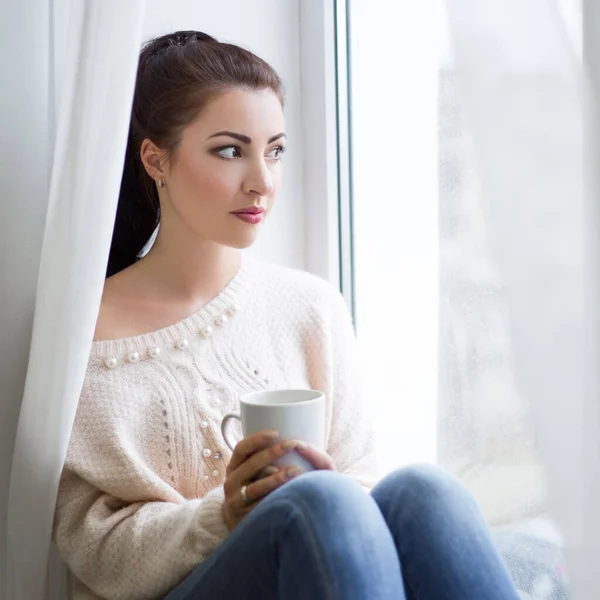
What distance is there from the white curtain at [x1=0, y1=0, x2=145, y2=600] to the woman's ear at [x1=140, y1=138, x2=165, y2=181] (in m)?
0.15

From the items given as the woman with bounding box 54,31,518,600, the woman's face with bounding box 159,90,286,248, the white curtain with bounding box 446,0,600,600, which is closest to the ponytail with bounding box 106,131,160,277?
the woman with bounding box 54,31,518,600

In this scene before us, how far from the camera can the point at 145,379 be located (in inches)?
44.3

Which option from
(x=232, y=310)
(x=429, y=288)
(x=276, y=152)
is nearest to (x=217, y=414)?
(x=232, y=310)

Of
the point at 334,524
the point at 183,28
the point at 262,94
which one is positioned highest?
the point at 183,28

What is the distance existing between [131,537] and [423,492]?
0.36 m

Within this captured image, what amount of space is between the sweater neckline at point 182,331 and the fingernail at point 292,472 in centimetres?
29

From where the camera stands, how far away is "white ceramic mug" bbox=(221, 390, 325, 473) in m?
0.90

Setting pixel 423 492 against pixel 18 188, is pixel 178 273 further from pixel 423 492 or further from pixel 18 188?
pixel 423 492

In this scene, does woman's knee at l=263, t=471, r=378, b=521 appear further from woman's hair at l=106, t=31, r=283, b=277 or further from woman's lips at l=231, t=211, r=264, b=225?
woman's hair at l=106, t=31, r=283, b=277

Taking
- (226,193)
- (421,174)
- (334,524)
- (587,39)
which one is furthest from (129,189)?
(587,39)

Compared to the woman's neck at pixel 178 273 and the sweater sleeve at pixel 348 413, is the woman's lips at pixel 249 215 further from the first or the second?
the sweater sleeve at pixel 348 413

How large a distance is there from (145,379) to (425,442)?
0.56 m

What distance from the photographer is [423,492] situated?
94 centimetres

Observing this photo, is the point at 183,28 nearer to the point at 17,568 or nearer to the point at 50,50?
the point at 50,50
